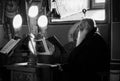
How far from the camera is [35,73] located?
416 centimetres

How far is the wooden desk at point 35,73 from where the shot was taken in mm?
4168

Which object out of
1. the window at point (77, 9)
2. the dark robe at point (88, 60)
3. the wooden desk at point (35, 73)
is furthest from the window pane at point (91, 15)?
the wooden desk at point (35, 73)

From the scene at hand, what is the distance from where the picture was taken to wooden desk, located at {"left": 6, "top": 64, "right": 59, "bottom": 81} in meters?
4.17

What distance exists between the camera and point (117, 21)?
452 cm

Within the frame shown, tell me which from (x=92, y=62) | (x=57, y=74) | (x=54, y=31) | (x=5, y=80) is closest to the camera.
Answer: (x=92, y=62)

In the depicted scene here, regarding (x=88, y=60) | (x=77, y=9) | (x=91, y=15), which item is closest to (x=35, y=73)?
(x=88, y=60)

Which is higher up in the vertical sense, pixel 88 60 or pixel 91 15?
pixel 91 15

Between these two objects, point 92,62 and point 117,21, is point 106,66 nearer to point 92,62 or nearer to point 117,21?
point 92,62

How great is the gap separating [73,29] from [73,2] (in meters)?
0.69

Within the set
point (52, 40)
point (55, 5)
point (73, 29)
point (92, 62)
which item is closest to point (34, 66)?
point (52, 40)

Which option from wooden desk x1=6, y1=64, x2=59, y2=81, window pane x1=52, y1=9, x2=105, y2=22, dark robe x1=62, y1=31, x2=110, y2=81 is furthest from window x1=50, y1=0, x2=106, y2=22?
wooden desk x1=6, y1=64, x2=59, y2=81

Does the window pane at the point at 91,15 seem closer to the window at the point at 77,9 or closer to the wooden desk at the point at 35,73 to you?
the window at the point at 77,9

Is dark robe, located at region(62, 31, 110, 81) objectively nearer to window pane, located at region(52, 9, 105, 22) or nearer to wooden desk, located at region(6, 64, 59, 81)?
wooden desk, located at region(6, 64, 59, 81)

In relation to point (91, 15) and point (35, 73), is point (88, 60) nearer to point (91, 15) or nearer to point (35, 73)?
point (35, 73)
